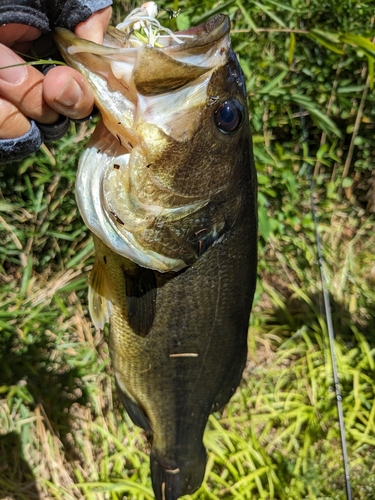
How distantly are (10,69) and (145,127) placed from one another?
375 millimetres

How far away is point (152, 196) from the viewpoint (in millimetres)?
1312

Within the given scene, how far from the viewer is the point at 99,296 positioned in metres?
1.66

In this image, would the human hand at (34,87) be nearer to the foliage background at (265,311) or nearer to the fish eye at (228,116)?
the fish eye at (228,116)

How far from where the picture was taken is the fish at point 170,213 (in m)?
1.19

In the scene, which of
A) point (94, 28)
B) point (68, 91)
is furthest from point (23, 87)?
point (94, 28)

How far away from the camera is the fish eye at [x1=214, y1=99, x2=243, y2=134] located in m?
1.30

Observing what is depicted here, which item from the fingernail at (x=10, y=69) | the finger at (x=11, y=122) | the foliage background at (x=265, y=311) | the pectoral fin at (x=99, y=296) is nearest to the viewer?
the fingernail at (x=10, y=69)

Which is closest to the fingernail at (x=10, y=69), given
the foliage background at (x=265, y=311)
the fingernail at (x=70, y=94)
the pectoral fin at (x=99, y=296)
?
the fingernail at (x=70, y=94)

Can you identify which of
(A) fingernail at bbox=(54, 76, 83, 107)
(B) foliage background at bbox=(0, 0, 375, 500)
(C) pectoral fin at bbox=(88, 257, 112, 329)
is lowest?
(B) foliage background at bbox=(0, 0, 375, 500)

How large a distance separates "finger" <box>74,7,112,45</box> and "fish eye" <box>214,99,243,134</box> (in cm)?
38

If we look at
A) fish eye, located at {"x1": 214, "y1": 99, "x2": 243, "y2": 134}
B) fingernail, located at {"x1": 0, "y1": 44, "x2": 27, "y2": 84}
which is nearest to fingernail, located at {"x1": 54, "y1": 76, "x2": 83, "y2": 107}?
fingernail, located at {"x1": 0, "y1": 44, "x2": 27, "y2": 84}

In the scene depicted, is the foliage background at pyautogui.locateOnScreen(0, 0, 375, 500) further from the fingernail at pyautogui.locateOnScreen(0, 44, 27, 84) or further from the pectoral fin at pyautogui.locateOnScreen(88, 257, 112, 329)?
the fingernail at pyautogui.locateOnScreen(0, 44, 27, 84)

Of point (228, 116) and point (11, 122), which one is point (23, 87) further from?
point (228, 116)

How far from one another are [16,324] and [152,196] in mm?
1450
